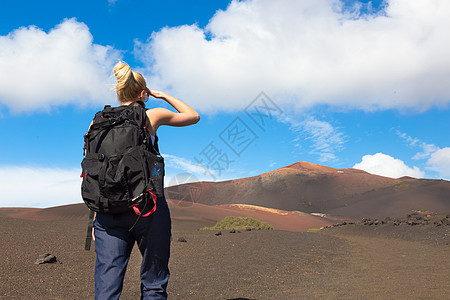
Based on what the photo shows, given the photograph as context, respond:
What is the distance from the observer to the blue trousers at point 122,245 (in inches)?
97.9

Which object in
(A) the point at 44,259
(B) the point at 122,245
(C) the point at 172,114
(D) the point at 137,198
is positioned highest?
Result: (C) the point at 172,114

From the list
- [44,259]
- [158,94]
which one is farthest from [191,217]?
[158,94]

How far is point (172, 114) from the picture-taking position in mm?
2768

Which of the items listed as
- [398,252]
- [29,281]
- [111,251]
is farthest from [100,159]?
[398,252]

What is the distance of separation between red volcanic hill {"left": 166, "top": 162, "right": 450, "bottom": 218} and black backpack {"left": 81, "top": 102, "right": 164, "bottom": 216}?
31.5 meters

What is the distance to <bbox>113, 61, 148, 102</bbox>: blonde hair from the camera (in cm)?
259

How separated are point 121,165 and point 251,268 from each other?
5733mm

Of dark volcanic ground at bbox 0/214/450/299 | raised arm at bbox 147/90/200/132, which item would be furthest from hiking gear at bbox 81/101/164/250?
dark volcanic ground at bbox 0/214/450/299

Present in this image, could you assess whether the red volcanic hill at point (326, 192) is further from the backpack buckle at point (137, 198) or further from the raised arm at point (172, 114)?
the backpack buckle at point (137, 198)

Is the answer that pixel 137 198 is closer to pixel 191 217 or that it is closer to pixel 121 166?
pixel 121 166

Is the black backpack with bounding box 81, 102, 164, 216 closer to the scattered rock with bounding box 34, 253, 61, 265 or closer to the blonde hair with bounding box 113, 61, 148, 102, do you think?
the blonde hair with bounding box 113, 61, 148, 102

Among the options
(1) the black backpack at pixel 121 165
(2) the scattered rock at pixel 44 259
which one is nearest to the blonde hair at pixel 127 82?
(1) the black backpack at pixel 121 165

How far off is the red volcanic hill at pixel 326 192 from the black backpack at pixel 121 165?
31.5 metres

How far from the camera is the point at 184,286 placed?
5898mm
